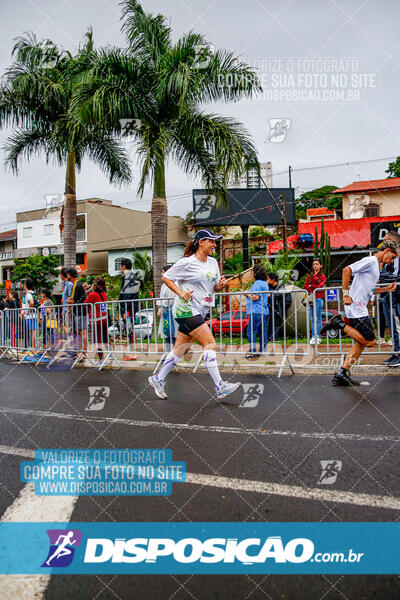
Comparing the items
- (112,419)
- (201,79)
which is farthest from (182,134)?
(112,419)

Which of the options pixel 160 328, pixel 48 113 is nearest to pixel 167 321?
pixel 160 328

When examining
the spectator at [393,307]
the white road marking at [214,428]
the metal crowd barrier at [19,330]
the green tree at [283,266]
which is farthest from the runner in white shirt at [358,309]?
the green tree at [283,266]

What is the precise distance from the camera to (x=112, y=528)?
2521 millimetres

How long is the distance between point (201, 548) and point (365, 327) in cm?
474

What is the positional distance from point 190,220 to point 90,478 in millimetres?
41749

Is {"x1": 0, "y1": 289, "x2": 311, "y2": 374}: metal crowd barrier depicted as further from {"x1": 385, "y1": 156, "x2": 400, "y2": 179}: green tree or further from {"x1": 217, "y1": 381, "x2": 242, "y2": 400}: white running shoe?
{"x1": 385, "y1": 156, "x2": 400, "y2": 179}: green tree

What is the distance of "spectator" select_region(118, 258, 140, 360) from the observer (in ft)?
31.0

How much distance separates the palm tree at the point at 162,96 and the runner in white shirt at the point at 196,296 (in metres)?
7.88

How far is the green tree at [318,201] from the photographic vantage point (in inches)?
2115

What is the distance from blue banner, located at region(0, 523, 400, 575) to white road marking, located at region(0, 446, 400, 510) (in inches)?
7.5

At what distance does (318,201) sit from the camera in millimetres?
57844

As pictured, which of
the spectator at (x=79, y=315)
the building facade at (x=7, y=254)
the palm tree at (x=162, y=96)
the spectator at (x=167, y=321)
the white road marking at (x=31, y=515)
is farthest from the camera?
the building facade at (x=7, y=254)

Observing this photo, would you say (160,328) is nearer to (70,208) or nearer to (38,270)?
(70,208)

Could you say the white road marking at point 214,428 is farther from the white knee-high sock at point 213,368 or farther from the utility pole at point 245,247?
the utility pole at point 245,247
